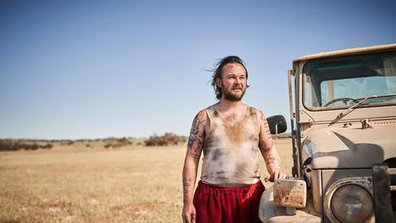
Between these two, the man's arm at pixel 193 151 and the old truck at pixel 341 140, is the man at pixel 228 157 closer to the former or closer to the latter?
the man's arm at pixel 193 151

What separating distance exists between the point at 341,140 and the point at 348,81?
1.37 m

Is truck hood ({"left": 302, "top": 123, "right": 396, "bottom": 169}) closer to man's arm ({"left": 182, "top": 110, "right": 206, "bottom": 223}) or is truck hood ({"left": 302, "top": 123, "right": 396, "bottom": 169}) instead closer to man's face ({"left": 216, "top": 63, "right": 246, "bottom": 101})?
man's face ({"left": 216, "top": 63, "right": 246, "bottom": 101})

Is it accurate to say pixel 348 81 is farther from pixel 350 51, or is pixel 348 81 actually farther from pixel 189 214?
pixel 189 214

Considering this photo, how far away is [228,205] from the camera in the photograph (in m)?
2.77

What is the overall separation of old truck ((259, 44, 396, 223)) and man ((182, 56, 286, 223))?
0.79ft

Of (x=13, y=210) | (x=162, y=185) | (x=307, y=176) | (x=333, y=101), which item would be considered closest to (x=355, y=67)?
(x=333, y=101)

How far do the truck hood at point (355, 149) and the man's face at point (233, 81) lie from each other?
0.77m

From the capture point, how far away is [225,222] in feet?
9.09

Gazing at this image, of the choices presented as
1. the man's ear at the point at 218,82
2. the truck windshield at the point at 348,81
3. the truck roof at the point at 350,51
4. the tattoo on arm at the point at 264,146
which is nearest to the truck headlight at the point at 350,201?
the tattoo on arm at the point at 264,146

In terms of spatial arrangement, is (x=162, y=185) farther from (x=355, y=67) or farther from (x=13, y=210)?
(x=355, y=67)

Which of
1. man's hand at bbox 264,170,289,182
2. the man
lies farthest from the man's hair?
man's hand at bbox 264,170,289,182

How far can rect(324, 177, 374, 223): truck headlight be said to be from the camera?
2.13 m

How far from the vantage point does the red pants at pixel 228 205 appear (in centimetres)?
276

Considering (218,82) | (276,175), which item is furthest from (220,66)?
(276,175)
